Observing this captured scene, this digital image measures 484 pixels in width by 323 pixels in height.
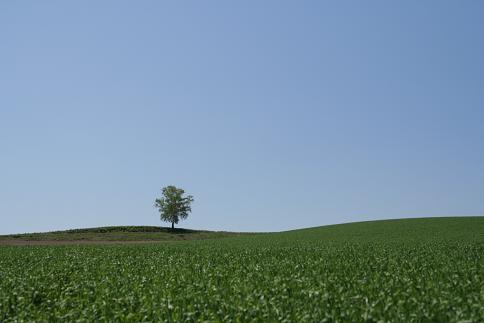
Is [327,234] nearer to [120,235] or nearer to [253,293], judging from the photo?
[120,235]

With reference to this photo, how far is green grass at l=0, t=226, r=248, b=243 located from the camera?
216 ft

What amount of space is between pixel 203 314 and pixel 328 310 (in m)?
2.97

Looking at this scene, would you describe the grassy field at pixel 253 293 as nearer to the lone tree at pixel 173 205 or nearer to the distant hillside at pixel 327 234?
the distant hillside at pixel 327 234

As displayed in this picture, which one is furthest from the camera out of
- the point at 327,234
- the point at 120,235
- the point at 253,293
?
the point at 120,235

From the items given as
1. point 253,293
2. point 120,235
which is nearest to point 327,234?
point 120,235

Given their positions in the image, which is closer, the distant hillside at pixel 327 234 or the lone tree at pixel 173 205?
the distant hillside at pixel 327 234

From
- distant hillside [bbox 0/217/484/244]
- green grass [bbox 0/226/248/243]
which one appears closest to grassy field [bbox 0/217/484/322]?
distant hillside [bbox 0/217/484/244]

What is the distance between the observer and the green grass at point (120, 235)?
6569 centimetres

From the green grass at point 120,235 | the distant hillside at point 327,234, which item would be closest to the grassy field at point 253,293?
the distant hillside at point 327,234

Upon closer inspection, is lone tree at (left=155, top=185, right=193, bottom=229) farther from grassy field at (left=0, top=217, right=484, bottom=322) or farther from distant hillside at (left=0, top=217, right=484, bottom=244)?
grassy field at (left=0, top=217, right=484, bottom=322)

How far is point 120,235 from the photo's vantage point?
71.5 meters

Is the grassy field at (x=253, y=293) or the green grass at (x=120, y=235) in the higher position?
the green grass at (x=120, y=235)

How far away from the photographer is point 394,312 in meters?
9.43

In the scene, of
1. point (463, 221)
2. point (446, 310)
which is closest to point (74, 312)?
point (446, 310)
